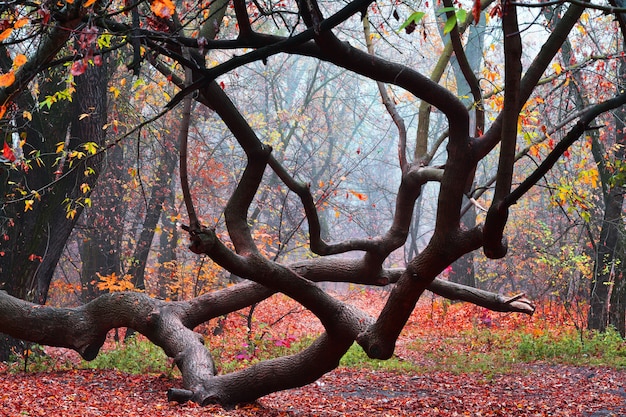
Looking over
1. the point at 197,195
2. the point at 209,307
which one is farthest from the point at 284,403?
the point at 197,195

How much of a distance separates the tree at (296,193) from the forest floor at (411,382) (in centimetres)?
48

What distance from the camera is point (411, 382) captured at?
8.41 metres

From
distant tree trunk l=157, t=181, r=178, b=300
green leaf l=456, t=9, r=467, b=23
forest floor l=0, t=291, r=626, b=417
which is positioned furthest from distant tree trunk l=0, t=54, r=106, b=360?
green leaf l=456, t=9, r=467, b=23

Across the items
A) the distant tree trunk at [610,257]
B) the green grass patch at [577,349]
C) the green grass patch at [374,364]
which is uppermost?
the distant tree trunk at [610,257]

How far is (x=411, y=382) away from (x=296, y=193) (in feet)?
11.3

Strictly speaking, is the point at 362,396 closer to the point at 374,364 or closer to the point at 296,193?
the point at 374,364

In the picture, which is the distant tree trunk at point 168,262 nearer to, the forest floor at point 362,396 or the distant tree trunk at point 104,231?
the distant tree trunk at point 104,231

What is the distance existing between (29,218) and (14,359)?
1.96m

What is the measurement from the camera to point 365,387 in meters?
8.05

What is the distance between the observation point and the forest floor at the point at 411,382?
5836mm

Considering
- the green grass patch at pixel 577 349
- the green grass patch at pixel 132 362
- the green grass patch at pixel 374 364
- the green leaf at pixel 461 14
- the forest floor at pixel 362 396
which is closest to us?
the green leaf at pixel 461 14

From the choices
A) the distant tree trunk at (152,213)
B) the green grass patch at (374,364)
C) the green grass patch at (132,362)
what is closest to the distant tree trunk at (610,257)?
the green grass patch at (374,364)

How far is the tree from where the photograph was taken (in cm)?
389

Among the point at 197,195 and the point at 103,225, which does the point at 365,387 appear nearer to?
the point at 103,225
